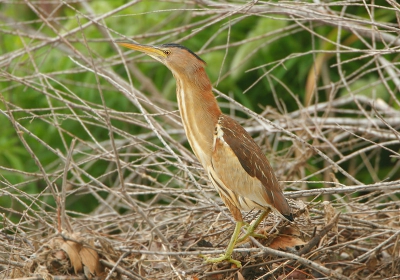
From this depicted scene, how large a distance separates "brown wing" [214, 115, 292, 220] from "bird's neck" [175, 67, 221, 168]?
57 mm

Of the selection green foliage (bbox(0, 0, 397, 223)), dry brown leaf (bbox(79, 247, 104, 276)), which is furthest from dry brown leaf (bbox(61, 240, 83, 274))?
green foliage (bbox(0, 0, 397, 223))

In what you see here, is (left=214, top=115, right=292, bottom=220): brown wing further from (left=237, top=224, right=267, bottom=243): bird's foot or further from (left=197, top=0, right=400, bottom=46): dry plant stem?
(left=197, top=0, right=400, bottom=46): dry plant stem

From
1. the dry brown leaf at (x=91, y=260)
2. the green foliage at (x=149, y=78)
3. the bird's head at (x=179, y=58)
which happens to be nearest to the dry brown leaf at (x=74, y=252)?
the dry brown leaf at (x=91, y=260)

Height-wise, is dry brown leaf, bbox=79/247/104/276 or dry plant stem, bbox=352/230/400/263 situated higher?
dry brown leaf, bbox=79/247/104/276

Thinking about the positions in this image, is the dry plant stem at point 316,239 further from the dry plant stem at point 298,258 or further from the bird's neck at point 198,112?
the bird's neck at point 198,112

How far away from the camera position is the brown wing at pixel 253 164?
229cm

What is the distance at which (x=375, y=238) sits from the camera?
96.9 inches

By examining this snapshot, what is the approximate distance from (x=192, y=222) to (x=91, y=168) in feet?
6.87

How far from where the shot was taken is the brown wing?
7.51 ft

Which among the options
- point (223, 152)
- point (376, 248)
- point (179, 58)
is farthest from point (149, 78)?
point (376, 248)

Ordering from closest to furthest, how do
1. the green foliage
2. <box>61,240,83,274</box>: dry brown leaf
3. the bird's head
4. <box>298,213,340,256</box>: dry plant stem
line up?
<box>61,240,83,274</box>: dry brown leaf < <box>298,213,340,256</box>: dry plant stem < the bird's head < the green foliage

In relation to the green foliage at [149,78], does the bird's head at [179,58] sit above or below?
above

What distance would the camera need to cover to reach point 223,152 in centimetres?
238

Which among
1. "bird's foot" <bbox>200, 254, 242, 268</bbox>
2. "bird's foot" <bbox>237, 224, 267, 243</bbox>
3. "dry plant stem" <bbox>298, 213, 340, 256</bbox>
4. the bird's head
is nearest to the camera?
"dry plant stem" <bbox>298, 213, 340, 256</bbox>
